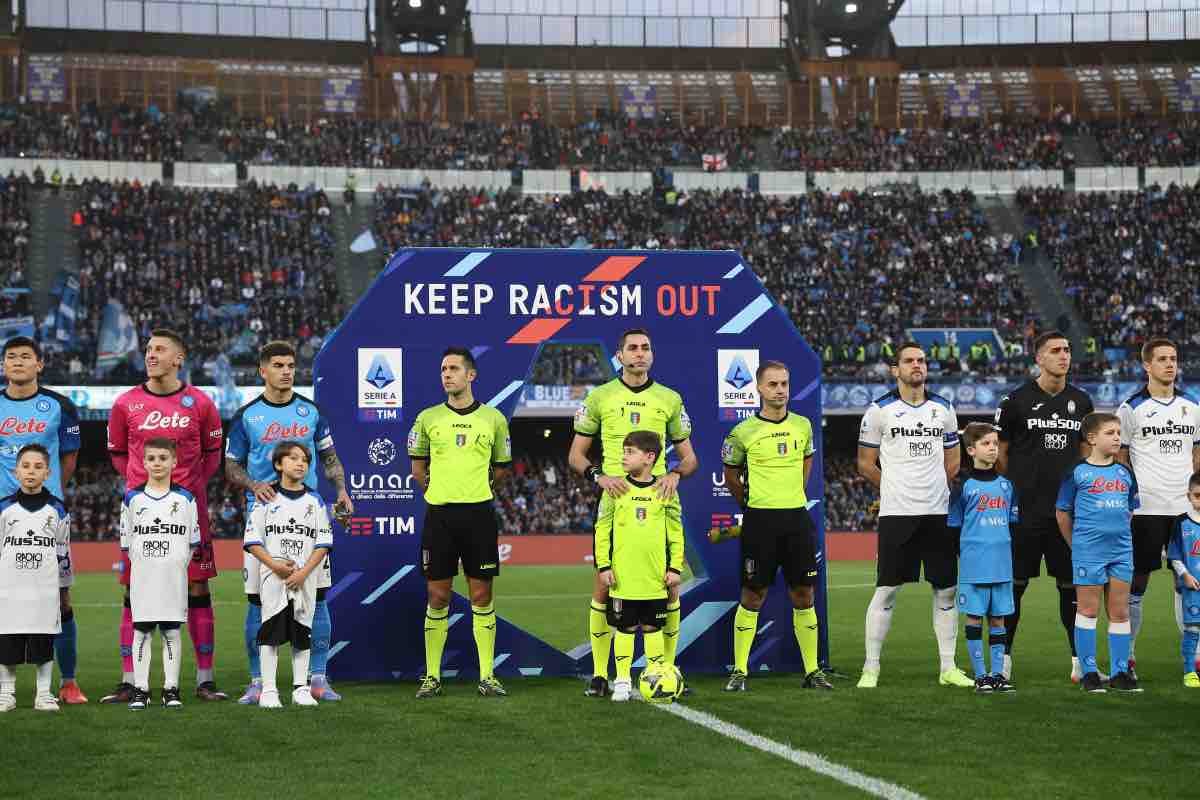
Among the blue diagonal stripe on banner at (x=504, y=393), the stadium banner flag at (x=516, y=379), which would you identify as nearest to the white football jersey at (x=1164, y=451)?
the stadium banner flag at (x=516, y=379)

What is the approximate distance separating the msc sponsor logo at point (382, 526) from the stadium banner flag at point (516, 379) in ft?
0.05

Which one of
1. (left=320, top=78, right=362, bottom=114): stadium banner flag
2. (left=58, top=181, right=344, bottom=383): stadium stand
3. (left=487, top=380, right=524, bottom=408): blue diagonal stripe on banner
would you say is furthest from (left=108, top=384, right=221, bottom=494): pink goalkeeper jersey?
(left=320, top=78, right=362, bottom=114): stadium banner flag

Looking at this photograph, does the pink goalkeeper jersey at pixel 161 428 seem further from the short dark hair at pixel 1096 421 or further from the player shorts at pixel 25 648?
the short dark hair at pixel 1096 421

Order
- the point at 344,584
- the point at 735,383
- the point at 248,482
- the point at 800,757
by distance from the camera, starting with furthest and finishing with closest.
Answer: the point at 735,383 < the point at 344,584 < the point at 248,482 < the point at 800,757

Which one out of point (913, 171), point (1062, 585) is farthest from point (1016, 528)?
point (913, 171)

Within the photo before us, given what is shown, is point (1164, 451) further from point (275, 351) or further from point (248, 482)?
point (248, 482)

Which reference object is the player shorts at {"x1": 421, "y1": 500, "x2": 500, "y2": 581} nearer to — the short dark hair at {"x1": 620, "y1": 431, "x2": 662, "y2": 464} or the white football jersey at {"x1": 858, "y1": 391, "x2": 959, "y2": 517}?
the short dark hair at {"x1": 620, "y1": 431, "x2": 662, "y2": 464}

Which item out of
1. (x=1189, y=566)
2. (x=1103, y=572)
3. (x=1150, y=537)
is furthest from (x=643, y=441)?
(x=1189, y=566)

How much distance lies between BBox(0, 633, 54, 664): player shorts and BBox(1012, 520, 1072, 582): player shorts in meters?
6.44

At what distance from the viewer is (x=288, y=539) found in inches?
356

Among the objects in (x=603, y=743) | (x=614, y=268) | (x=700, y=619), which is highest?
(x=614, y=268)

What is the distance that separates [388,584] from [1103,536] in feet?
16.2

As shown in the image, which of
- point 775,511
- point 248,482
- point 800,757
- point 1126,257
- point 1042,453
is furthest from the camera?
point 1126,257

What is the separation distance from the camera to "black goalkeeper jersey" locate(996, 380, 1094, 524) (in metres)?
10.1
